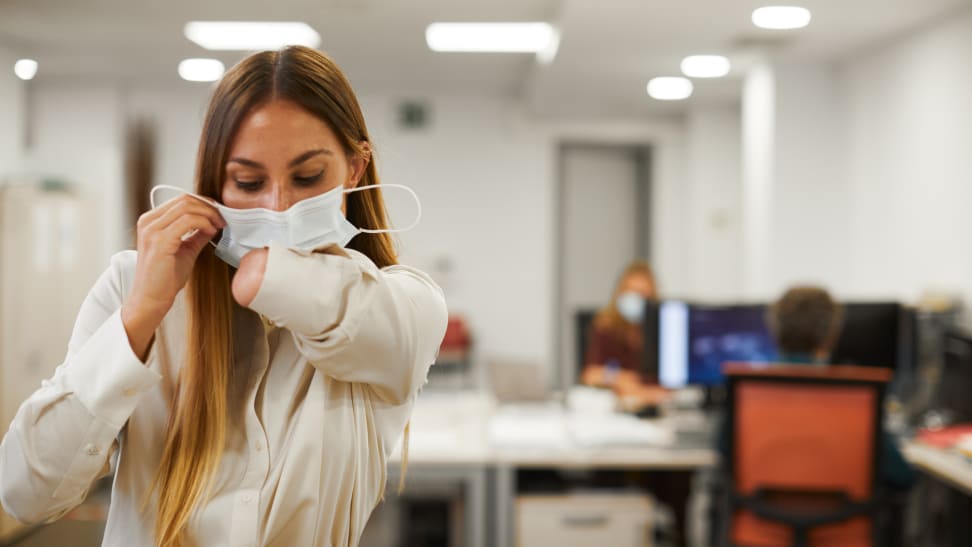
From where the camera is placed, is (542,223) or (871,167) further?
(542,223)

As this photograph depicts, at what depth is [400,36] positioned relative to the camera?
169 inches

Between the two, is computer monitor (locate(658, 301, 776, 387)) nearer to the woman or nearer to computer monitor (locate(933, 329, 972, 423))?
computer monitor (locate(933, 329, 972, 423))

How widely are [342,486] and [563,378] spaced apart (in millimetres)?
5698

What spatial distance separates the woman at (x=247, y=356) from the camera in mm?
824

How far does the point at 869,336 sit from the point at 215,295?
2.83m

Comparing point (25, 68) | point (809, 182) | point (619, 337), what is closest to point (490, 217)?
point (619, 337)

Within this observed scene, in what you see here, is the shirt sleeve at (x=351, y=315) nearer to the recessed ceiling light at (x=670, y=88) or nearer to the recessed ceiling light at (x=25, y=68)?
the recessed ceiling light at (x=25, y=68)

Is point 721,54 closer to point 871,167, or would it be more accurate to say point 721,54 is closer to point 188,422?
point 871,167

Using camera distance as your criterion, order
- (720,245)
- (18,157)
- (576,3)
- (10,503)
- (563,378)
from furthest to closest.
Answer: (563,378) < (720,245) < (576,3) < (18,157) < (10,503)

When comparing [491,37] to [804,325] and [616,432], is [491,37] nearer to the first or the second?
[616,432]

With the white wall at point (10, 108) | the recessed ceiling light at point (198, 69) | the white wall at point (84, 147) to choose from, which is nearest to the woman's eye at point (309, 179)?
the recessed ceiling light at point (198, 69)

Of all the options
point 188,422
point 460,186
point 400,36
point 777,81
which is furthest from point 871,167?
point 188,422

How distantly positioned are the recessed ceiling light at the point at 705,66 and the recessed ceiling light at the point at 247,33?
1.87 metres

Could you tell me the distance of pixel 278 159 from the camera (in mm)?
870
